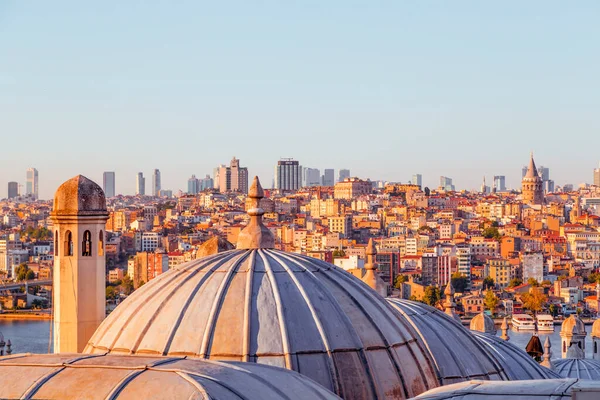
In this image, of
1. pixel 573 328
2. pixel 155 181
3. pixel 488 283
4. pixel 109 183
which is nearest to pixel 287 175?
pixel 109 183

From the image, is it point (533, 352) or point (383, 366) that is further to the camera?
point (533, 352)

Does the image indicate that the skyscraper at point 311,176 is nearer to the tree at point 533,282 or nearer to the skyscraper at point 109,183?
the skyscraper at point 109,183

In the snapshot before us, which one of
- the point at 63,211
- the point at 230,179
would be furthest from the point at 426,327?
the point at 230,179

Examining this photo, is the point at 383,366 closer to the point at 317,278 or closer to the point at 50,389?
the point at 317,278

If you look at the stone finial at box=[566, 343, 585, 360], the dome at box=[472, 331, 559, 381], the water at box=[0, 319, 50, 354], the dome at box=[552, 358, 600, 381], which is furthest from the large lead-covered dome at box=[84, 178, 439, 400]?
the water at box=[0, 319, 50, 354]

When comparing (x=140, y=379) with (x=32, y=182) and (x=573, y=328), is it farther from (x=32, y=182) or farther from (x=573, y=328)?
(x=32, y=182)

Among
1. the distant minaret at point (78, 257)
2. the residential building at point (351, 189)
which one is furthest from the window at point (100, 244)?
the residential building at point (351, 189)
